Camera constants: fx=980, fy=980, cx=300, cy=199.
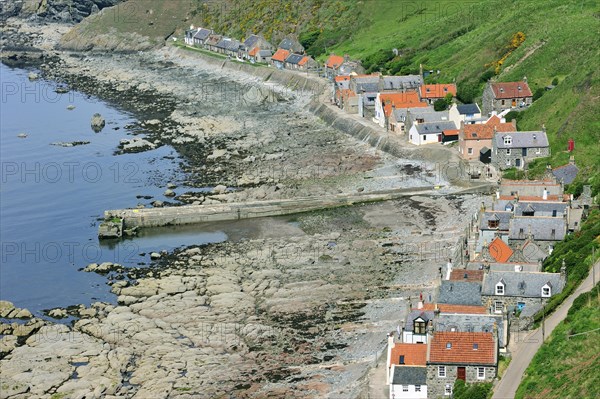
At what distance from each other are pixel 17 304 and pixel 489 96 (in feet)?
234

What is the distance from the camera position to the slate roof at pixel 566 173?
10188cm

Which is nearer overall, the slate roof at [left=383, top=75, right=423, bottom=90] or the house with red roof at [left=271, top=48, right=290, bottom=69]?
the slate roof at [left=383, top=75, right=423, bottom=90]

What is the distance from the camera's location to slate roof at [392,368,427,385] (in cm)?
6191

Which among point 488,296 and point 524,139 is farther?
point 524,139

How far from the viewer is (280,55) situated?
195 metres

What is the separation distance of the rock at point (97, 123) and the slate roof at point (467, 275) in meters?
97.2

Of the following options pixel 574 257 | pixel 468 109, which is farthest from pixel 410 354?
pixel 468 109

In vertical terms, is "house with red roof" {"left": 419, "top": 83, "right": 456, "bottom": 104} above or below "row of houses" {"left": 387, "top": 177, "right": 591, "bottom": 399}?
above

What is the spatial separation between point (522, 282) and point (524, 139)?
4498cm

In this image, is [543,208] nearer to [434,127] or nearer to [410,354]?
[410,354]

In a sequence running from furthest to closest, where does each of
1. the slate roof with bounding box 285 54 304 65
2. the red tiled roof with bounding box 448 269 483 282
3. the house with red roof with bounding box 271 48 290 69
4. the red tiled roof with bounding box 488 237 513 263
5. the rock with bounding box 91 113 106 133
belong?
1. the house with red roof with bounding box 271 48 290 69
2. the slate roof with bounding box 285 54 304 65
3. the rock with bounding box 91 113 106 133
4. the red tiled roof with bounding box 488 237 513 263
5. the red tiled roof with bounding box 448 269 483 282

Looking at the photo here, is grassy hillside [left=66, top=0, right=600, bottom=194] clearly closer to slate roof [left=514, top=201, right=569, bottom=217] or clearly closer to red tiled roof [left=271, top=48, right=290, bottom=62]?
red tiled roof [left=271, top=48, right=290, bottom=62]

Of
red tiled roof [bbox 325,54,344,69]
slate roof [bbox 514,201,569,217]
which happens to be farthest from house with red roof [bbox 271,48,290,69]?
slate roof [bbox 514,201,569,217]

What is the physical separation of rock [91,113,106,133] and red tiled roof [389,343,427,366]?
106 metres
